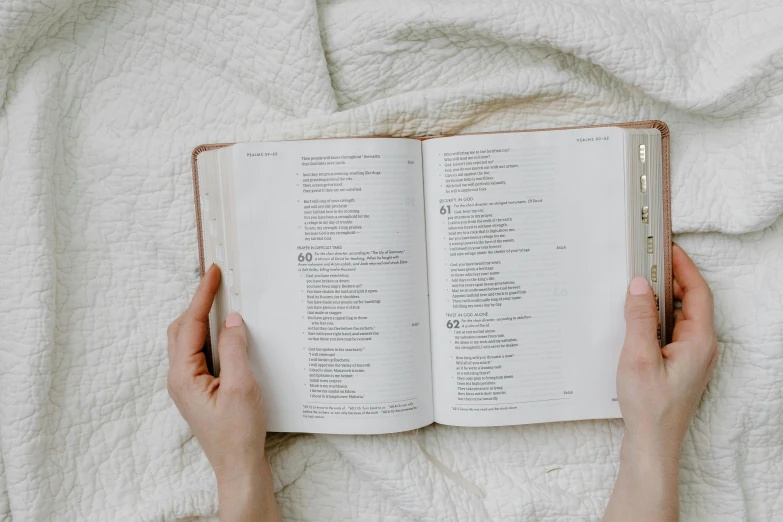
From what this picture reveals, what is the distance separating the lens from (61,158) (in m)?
0.81

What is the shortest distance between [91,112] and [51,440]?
0.45 m

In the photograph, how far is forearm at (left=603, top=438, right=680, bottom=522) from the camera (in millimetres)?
715

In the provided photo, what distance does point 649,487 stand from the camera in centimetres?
72

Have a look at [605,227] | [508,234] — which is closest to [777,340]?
[605,227]


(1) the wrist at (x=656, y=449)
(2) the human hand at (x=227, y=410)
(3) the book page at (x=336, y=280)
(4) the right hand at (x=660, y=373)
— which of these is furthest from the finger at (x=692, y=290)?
(2) the human hand at (x=227, y=410)

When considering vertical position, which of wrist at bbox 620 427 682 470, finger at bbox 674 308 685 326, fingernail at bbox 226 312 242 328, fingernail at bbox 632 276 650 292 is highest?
fingernail at bbox 632 276 650 292

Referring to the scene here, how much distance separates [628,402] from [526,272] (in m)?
0.20

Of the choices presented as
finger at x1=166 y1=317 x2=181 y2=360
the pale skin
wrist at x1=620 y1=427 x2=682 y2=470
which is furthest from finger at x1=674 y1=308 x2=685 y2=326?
finger at x1=166 y1=317 x2=181 y2=360

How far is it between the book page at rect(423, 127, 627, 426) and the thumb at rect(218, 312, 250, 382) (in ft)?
0.81

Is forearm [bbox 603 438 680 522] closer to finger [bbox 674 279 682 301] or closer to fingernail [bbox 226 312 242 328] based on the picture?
finger [bbox 674 279 682 301]

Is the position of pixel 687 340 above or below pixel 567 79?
below

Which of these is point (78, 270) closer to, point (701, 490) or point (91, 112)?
point (91, 112)

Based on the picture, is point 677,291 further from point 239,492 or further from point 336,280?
point 239,492

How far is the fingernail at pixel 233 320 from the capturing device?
769 mm
